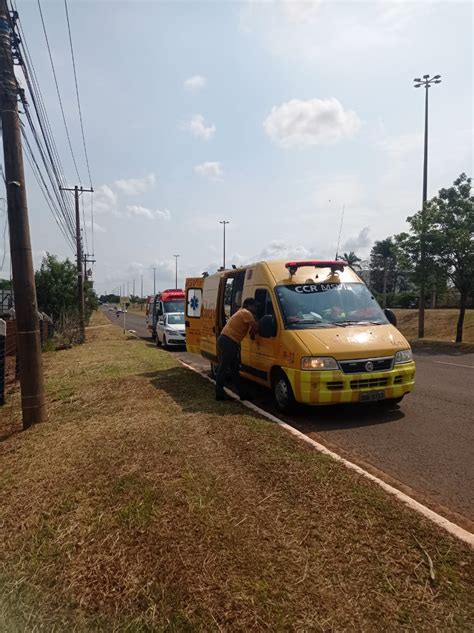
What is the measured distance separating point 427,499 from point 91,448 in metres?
3.44

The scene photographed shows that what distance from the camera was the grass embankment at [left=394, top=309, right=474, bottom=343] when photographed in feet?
87.4

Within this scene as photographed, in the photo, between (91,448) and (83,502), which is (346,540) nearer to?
(83,502)

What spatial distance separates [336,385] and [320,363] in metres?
0.35

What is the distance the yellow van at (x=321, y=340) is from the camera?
239 inches

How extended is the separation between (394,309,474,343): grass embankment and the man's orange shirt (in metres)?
→ 20.5

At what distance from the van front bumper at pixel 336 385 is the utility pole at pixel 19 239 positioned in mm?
3733

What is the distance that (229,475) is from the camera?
413 cm

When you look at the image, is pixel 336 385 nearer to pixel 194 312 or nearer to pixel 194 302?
pixel 194 312

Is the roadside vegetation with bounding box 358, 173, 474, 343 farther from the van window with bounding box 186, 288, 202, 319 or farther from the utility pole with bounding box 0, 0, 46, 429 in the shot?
the utility pole with bounding box 0, 0, 46, 429

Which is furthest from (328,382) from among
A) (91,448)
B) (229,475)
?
(91,448)

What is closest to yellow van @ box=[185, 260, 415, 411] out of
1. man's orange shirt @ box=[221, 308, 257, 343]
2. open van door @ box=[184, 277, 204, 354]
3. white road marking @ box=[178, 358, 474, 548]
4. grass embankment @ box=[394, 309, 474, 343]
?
man's orange shirt @ box=[221, 308, 257, 343]

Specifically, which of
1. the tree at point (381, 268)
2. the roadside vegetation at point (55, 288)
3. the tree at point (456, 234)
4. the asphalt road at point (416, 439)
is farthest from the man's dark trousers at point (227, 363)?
the tree at point (381, 268)

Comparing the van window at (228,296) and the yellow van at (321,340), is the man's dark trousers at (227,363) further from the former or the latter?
the van window at (228,296)

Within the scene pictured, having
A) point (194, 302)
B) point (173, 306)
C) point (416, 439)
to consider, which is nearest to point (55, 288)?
point (173, 306)
